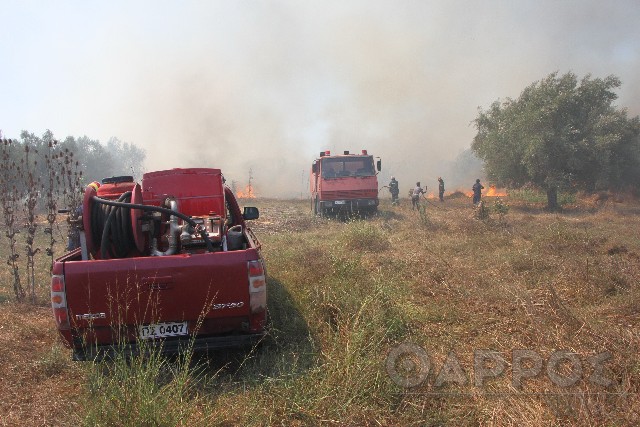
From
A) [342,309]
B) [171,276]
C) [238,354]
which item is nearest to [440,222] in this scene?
[342,309]

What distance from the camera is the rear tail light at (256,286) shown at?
3.63m

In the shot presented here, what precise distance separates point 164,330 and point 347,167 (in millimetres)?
13162

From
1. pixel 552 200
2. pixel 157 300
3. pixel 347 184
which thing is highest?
pixel 347 184

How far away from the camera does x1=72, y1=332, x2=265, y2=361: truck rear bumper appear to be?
11.5 ft

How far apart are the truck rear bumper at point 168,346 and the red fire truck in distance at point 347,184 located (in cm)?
1212

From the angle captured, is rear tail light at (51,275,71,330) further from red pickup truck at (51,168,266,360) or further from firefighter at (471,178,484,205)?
firefighter at (471,178,484,205)

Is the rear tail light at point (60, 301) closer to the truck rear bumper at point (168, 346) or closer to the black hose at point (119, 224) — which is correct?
the truck rear bumper at point (168, 346)

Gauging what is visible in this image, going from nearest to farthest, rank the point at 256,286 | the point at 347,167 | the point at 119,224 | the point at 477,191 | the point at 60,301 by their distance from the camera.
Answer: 1. the point at 60,301
2. the point at 256,286
3. the point at 119,224
4. the point at 347,167
5. the point at 477,191

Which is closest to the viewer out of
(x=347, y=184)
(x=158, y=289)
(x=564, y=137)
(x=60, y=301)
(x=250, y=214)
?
(x=60, y=301)

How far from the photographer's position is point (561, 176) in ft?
62.4

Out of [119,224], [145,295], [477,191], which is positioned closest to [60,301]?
[145,295]

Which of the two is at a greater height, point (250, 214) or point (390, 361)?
point (250, 214)

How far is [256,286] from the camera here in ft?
12.0

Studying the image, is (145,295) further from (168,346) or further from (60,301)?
(60,301)
